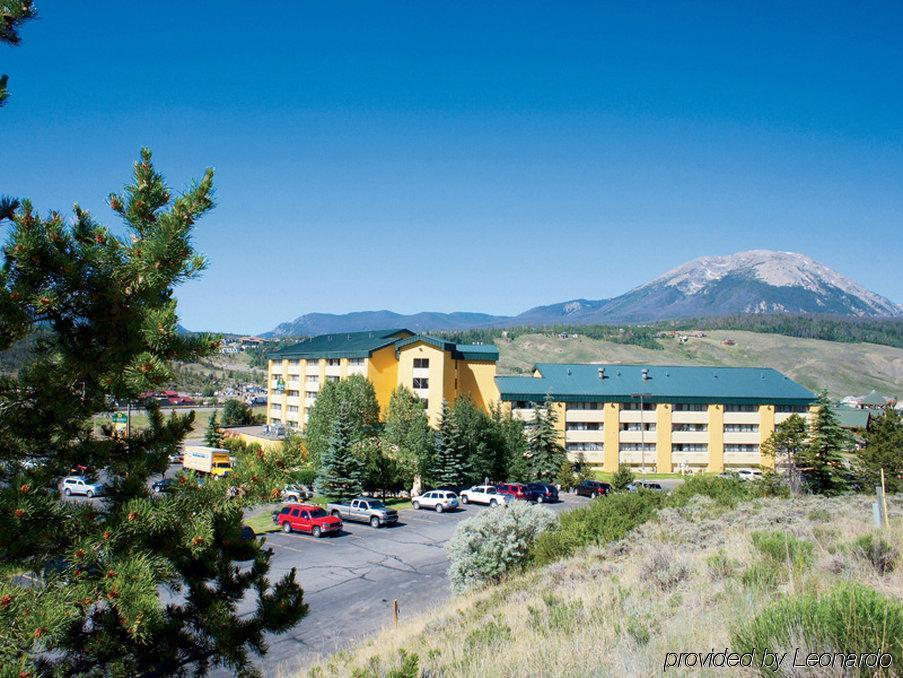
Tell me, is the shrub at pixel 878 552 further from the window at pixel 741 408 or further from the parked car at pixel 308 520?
the window at pixel 741 408

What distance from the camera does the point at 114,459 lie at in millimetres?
6230

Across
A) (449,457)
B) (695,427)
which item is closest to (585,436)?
(695,427)

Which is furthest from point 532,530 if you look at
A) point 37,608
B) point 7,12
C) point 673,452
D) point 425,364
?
point 673,452

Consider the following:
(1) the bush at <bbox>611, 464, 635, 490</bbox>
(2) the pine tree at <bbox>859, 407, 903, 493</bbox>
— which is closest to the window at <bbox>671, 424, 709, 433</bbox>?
(1) the bush at <bbox>611, 464, 635, 490</bbox>

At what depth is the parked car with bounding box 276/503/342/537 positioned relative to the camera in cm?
3183

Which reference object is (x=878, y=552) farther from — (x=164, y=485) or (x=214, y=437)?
(x=214, y=437)

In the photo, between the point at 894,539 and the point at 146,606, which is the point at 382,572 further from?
the point at 146,606

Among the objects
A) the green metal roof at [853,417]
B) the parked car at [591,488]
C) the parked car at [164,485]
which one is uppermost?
the parked car at [164,485]

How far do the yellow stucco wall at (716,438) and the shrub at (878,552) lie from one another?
5436 cm

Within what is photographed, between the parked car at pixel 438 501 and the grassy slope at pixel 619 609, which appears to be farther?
the parked car at pixel 438 501

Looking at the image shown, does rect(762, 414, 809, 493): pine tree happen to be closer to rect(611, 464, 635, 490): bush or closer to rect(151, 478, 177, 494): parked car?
rect(611, 464, 635, 490): bush

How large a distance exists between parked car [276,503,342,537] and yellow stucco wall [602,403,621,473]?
35529mm

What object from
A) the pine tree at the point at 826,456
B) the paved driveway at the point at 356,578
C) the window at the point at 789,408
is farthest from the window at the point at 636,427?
the paved driveway at the point at 356,578

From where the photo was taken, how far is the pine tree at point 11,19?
18.5 ft
